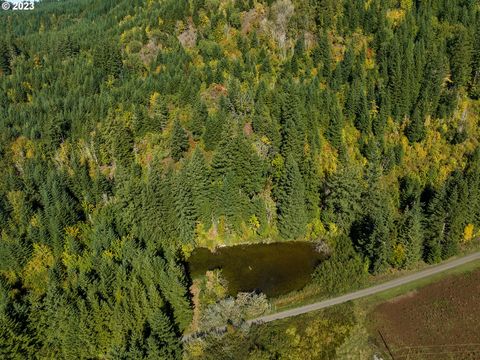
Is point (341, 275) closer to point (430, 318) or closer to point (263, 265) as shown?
point (430, 318)

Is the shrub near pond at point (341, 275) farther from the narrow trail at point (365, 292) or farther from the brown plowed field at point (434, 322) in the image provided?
the brown plowed field at point (434, 322)

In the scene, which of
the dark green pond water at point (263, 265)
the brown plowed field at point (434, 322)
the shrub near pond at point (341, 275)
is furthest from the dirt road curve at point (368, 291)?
the dark green pond water at point (263, 265)

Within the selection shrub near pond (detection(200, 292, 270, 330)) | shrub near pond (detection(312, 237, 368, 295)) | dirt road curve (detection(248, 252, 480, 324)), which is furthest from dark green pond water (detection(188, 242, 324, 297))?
dirt road curve (detection(248, 252, 480, 324))

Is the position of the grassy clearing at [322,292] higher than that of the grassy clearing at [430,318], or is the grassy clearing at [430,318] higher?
the grassy clearing at [322,292]

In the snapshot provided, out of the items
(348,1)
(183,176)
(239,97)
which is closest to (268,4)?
(348,1)

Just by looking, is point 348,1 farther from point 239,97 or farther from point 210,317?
point 210,317

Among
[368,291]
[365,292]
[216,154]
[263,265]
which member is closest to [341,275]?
[365,292]

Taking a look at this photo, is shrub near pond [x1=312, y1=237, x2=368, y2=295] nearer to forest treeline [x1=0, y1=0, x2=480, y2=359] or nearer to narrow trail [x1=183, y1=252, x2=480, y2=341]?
forest treeline [x1=0, y1=0, x2=480, y2=359]
